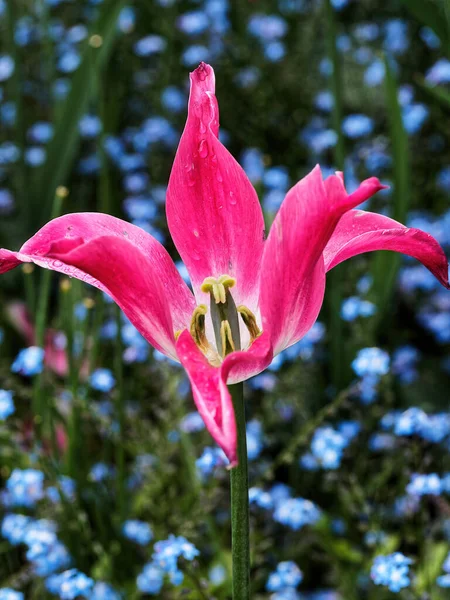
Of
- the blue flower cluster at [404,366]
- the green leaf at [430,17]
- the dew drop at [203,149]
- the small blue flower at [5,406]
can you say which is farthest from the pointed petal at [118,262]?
the blue flower cluster at [404,366]

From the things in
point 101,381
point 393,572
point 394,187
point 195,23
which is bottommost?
point 393,572

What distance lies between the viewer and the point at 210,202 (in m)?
0.97

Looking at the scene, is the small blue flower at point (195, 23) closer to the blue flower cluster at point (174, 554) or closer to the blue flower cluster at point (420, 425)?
the blue flower cluster at point (420, 425)

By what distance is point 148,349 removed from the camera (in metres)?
2.12

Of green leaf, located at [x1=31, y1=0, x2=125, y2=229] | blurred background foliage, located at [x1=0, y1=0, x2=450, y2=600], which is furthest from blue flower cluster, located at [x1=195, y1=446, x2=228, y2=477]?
green leaf, located at [x1=31, y1=0, x2=125, y2=229]

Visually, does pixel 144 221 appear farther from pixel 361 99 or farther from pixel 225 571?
pixel 225 571

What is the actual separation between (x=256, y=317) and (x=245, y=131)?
2110 millimetres

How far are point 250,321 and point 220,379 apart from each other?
233 mm

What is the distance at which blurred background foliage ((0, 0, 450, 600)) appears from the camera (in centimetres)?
171

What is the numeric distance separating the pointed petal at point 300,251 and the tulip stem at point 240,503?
73mm

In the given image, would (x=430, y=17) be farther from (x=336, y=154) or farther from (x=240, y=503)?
(x=240, y=503)

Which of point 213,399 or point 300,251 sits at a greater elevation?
point 300,251

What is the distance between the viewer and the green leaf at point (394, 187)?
2.02m

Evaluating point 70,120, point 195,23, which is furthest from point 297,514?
point 195,23
